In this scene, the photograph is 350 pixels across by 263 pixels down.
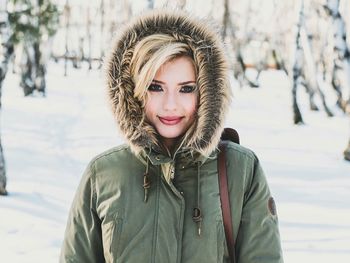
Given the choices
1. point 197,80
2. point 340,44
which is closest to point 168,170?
point 197,80

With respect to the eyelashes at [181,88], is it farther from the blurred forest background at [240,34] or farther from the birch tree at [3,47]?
the birch tree at [3,47]

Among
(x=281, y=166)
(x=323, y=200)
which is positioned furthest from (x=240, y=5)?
(x=323, y=200)

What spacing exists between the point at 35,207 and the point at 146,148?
507 centimetres

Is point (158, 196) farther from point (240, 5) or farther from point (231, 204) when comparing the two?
point (240, 5)

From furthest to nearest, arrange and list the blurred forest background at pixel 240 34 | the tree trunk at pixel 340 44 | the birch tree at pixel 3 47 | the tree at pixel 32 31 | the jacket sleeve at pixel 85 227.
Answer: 1. the tree at pixel 32 31
2. the tree trunk at pixel 340 44
3. the blurred forest background at pixel 240 34
4. the birch tree at pixel 3 47
5. the jacket sleeve at pixel 85 227

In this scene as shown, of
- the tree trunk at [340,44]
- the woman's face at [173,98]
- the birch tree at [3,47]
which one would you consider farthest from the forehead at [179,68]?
the tree trunk at [340,44]

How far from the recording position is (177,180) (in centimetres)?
171

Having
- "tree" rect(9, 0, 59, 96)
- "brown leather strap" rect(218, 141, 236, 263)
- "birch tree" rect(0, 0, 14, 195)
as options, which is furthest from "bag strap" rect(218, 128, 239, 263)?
"tree" rect(9, 0, 59, 96)

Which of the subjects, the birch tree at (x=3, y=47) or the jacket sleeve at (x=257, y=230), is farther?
the birch tree at (x=3, y=47)

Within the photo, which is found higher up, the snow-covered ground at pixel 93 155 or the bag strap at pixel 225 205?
the bag strap at pixel 225 205

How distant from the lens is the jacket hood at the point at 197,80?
1733 millimetres

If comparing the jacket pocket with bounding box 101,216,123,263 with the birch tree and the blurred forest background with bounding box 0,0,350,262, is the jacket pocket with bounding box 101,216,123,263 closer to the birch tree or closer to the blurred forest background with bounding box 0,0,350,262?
the blurred forest background with bounding box 0,0,350,262

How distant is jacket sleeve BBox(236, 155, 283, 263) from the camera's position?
1.70 meters

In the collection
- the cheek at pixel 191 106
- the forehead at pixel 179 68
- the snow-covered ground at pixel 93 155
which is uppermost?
the forehead at pixel 179 68
